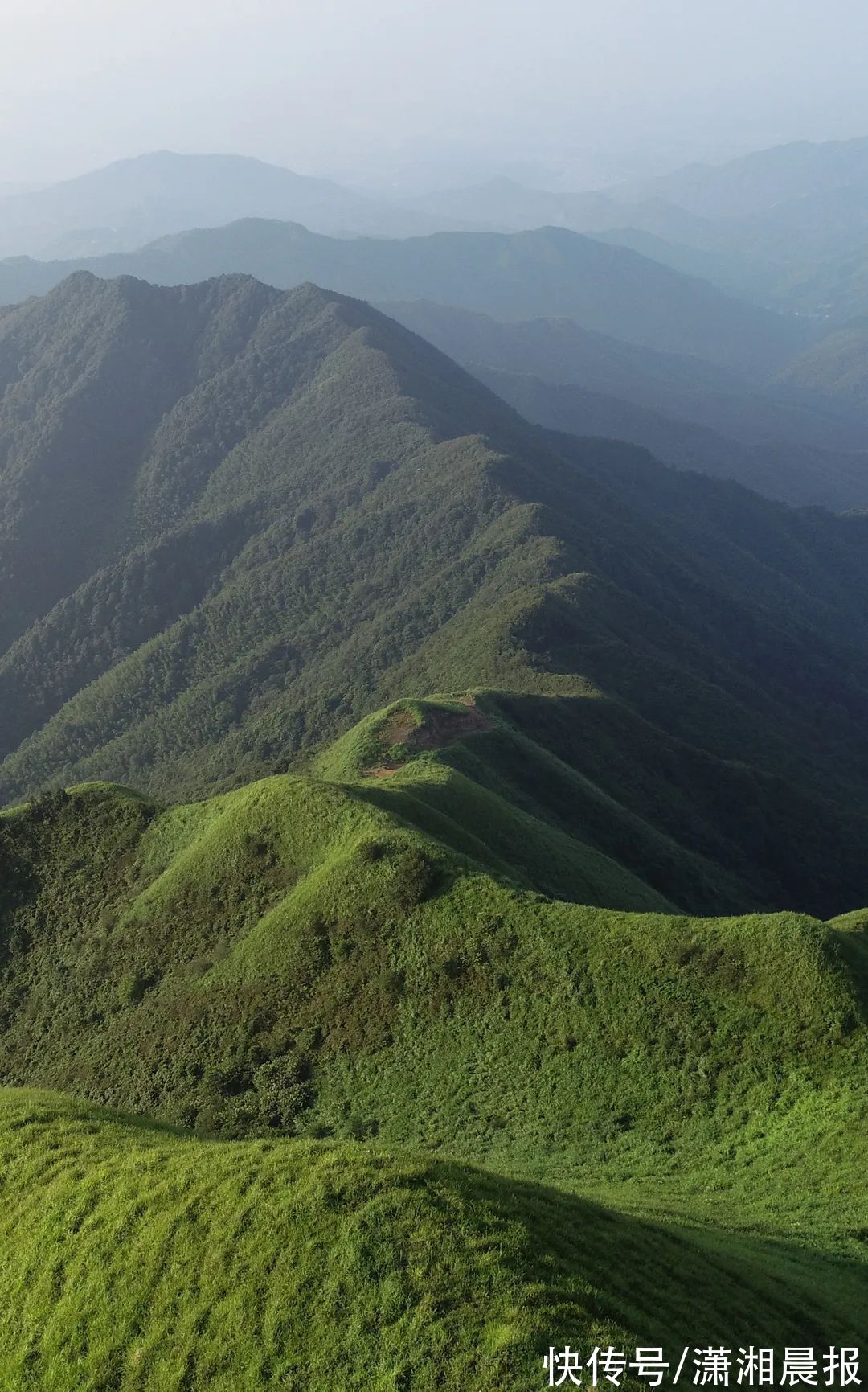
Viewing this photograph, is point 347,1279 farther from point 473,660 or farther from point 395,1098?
point 473,660

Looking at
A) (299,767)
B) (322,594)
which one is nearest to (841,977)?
(299,767)

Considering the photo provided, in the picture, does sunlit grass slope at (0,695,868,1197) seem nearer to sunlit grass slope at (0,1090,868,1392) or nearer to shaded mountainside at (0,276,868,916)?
sunlit grass slope at (0,1090,868,1392)

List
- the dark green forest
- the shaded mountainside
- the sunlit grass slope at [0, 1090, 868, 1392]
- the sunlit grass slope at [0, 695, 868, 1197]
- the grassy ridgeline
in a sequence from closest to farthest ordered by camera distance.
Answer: the sunlit grass slope at [0, 1090, 868, 1392] → the grassy ridgeline → the dark green forest → the sunlit grass slope at [0, 695, 868, 1197] → the shaded mountainside

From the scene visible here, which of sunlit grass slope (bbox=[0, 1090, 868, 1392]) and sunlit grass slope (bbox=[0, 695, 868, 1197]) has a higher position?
sunlit grass slope (bbox=[0, 1090, 868, 1392])

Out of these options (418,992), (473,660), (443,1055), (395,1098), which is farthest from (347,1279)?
(473,660)

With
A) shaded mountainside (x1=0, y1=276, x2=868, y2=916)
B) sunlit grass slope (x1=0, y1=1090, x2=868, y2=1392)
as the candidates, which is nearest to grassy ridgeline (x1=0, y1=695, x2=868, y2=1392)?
sunlit grass slope (x1=0, y1=1090, x2=868, y2=1392)

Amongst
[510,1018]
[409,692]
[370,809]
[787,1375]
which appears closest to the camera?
[787,1375]

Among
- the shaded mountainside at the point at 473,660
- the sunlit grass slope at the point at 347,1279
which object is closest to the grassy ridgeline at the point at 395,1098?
the sunlit grass slope at the point at 347,1279

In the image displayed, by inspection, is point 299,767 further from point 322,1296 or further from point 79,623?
point 79,623

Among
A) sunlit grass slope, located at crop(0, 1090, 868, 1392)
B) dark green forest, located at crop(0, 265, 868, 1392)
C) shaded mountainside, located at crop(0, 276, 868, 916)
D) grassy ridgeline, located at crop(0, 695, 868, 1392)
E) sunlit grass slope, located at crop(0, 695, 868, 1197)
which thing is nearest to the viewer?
sunlit grass slope, located at crop(0, 1090, 868, 1392)
